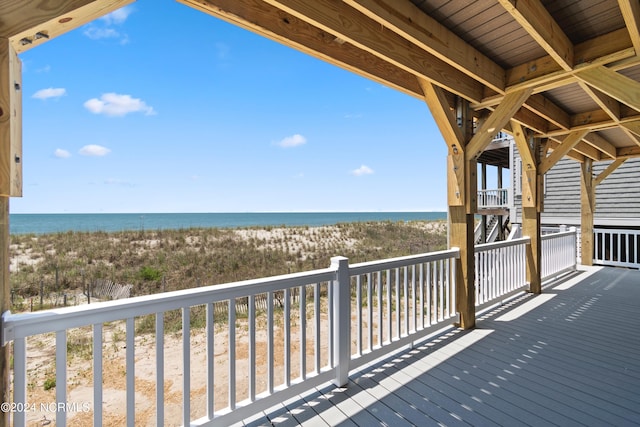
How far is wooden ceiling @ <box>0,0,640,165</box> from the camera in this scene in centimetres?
114

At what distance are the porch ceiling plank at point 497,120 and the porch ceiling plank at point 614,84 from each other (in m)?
0.45

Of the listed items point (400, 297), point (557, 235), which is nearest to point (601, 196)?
point (557, 235)

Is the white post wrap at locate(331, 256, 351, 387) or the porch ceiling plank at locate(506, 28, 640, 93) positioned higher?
the porch ceiling plank at locate(506, 28, 640, 93)

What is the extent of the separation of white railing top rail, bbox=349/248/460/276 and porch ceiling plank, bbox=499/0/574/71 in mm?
1848

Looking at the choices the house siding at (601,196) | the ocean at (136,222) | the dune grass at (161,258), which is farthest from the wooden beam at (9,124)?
the ocean at (136,222)

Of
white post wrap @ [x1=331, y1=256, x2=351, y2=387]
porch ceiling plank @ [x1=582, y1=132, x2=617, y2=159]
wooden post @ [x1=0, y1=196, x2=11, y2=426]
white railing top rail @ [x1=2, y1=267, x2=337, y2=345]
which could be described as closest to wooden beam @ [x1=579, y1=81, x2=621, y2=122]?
porch ceiling plank @ [x1=582, y1=132, x2=617, y2=159]

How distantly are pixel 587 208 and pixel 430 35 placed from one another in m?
7.02

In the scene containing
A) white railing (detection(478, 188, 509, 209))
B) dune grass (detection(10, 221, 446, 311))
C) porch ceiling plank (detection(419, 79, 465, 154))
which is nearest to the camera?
porch ceiling plank (detection(419, 79, 465, 154))

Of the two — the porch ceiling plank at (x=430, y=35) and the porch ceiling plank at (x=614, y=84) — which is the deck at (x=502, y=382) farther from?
the porch ceiling plank at (x=430, y=35)

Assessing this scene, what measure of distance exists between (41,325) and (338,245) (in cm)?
1358

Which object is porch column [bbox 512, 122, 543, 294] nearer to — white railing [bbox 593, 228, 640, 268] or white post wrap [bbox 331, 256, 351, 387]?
white railing [bbox 593, 228, 640, 268]

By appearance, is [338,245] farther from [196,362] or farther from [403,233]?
[196,362]

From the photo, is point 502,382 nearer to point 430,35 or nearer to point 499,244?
point 499,244

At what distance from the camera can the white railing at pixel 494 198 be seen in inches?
436
